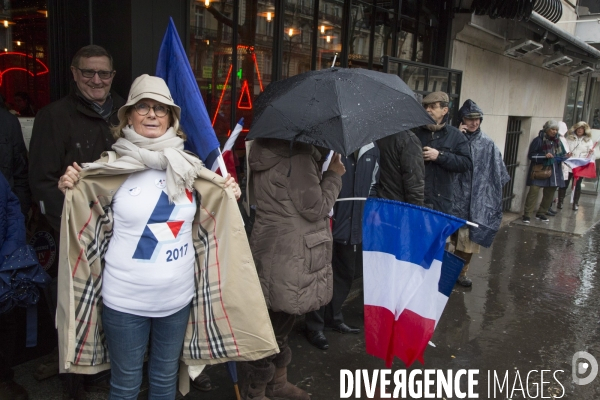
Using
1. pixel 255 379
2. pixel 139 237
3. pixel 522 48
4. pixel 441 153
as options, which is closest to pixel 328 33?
pixel 441 153

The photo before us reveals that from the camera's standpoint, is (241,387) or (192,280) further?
(241,387)

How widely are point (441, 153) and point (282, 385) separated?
108 inches

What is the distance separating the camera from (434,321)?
335 centimetres

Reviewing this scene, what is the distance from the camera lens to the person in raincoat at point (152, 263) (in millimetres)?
2395

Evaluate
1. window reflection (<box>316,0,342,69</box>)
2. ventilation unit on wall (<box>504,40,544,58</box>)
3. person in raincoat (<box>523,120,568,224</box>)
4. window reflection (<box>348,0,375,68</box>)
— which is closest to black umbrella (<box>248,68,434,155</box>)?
window reflection (<box>316,0,342,69</box>)

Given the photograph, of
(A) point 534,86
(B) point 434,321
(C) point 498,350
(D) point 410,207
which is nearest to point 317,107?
(D) point 410,207

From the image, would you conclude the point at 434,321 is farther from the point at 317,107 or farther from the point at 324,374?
the point at 317,107

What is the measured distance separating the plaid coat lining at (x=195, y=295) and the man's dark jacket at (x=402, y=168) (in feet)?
7.27

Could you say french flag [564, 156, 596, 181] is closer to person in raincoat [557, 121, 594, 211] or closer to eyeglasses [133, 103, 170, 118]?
person in raincoat [557, 121, 594, 211]

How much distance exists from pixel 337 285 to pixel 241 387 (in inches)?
55.4

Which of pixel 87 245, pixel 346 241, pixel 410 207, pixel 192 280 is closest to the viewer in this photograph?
pixel 87 245

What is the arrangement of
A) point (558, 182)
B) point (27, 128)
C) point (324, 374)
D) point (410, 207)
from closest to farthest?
point (410, 207)
point (27, 128)
point (324, 374)
point (558, 182)

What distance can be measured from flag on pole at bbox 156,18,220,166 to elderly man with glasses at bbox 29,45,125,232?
18.8 inches

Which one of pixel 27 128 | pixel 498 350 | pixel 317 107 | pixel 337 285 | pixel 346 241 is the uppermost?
pixel 317 107
